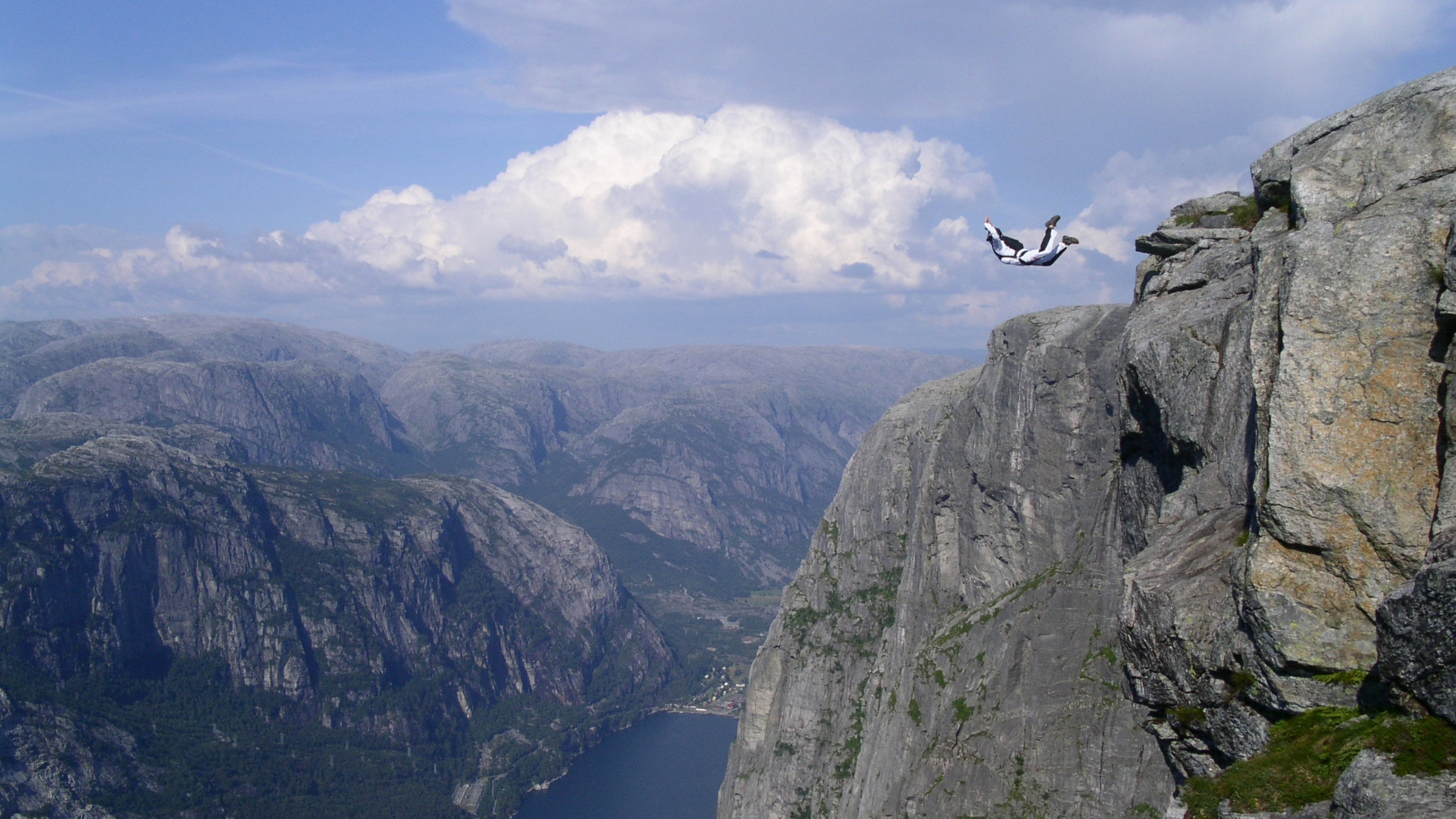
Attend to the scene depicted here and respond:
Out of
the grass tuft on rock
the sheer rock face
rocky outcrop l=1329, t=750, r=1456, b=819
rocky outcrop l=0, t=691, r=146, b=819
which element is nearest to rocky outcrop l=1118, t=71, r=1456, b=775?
the grass tuft on rock

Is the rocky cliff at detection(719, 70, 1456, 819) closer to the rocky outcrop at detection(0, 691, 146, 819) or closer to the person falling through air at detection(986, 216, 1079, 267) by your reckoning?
the person falling through air at detection(986, 216, 1079, 267)

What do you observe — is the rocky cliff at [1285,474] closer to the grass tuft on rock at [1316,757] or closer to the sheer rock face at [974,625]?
the grass tuft on rock at [1316,757]

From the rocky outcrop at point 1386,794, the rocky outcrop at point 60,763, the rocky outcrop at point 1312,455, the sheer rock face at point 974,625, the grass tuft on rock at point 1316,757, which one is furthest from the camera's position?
the rocky outcrop at point 60,763

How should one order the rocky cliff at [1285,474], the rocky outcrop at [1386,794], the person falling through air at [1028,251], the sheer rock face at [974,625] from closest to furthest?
the rocky outcrop at [1386,794] < the rocky cliff at [1285,474] < the person falling through air at [1028,251] < the sheer rock face at [974,625]

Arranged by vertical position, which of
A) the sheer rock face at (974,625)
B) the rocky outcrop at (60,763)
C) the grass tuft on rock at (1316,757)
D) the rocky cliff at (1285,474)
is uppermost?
the rocky cliff at (1285,474)

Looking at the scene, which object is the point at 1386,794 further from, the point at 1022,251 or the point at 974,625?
the point at 974,625

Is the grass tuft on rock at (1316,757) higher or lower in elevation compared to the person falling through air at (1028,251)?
lower

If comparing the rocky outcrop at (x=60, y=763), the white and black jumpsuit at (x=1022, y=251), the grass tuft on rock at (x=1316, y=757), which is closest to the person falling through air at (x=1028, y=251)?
the white and black jumpsuit at (x=1022, y=251)
